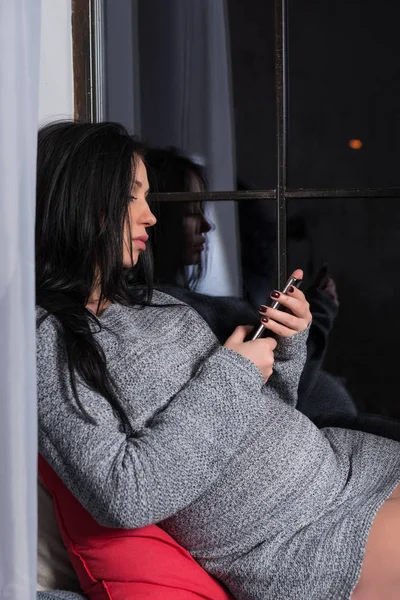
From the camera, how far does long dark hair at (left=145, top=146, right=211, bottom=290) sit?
158 cm

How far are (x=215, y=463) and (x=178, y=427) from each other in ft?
0.28

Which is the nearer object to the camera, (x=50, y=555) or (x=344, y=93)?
(x=50, y=555)

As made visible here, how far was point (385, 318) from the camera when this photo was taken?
4.81 ft

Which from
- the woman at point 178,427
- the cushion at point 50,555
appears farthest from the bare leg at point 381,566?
the cushion at point 50,555

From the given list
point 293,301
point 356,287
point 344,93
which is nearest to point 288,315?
point 293,301

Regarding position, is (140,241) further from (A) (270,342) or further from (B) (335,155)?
(B) (335,155)

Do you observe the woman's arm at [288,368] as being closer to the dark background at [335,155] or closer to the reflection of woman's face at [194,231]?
the dark background at [335,155]

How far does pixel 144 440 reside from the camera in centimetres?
110

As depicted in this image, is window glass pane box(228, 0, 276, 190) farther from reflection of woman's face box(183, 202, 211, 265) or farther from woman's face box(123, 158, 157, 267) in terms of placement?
woman's face box(123, 158, 157, 267)

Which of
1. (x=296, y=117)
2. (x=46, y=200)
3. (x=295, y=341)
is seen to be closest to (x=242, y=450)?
(x=295, y=341)

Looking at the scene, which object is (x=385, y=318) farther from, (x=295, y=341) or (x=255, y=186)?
(x=255, y=186)

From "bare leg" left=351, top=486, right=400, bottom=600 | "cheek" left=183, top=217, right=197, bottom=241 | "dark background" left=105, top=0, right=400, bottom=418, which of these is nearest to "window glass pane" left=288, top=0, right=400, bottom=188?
"dark background" left=105, top=0, right=400, bottom=418

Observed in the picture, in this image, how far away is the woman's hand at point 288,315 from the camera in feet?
4.23

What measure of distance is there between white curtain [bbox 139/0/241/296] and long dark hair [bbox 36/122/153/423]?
32 centimetres
